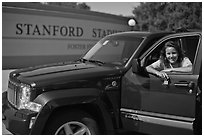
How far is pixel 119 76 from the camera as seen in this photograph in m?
3.60

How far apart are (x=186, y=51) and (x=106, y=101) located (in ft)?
6.47

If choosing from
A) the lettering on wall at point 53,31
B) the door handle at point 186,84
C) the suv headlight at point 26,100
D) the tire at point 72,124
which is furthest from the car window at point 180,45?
the lettering on wall at point 53,31

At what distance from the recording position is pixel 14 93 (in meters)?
3.52

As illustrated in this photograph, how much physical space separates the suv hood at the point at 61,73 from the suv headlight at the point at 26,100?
0.29 ft

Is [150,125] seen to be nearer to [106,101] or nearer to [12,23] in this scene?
[106,101]

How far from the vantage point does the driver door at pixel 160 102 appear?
333cm

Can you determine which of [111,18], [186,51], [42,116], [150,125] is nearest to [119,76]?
[150,125]

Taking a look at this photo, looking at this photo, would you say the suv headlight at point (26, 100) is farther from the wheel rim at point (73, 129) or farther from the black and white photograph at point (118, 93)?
the wheel rim at point (73, 129)

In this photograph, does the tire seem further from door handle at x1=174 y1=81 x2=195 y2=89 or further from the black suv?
door handle at x1=174 y1=81 x2=195 y2=89

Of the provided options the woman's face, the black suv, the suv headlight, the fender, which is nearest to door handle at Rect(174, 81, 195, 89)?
the black suv

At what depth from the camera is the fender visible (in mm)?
3102

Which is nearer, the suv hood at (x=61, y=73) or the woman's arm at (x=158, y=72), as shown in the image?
the suv hood at (x=61, y=73)

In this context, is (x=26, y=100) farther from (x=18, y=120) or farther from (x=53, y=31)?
(x=53, y=31)

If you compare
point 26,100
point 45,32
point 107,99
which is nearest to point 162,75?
point 107,99
